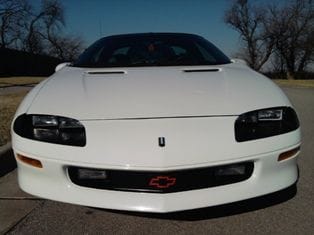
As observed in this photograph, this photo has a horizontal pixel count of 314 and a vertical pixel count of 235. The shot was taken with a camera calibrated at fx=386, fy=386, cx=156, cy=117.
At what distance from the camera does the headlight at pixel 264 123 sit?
7.61 ft

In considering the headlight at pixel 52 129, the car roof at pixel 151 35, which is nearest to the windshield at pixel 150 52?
the car roof at pixel 151 35

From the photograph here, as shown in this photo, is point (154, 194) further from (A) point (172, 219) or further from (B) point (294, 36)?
(B) point (294, 36)

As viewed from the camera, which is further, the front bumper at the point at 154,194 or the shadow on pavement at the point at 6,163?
the shadow on pavement at the point at 6,163

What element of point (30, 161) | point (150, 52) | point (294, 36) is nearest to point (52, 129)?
point (30, 161)

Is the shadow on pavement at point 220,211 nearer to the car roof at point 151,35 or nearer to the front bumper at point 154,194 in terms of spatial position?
the front bumper at point 154,194

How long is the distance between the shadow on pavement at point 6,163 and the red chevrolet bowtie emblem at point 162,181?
80.6 inches

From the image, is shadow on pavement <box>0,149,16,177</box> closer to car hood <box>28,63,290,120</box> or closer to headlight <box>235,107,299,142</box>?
car hood <box>28,63,290,120</box>

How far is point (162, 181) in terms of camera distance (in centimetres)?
221

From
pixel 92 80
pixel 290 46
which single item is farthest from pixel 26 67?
pixel 92 80

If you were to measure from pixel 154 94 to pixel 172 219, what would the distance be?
0.84m

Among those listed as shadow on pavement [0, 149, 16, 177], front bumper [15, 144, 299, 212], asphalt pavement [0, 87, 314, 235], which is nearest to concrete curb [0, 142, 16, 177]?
shadow on pavement [0, 149, 16, 177]

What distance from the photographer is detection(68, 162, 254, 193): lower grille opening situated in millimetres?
2203

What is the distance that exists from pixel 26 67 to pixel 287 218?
104ft

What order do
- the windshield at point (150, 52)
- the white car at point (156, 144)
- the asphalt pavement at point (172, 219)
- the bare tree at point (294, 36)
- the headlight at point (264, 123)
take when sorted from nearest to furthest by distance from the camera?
1. the white car at point (156, 144)
2. the headlight at point (264, 123)
3. the asphalt pavement at point (172, 219)
4. the windshield at point (150, 52)
5. the bare tree at point (294, 36)
